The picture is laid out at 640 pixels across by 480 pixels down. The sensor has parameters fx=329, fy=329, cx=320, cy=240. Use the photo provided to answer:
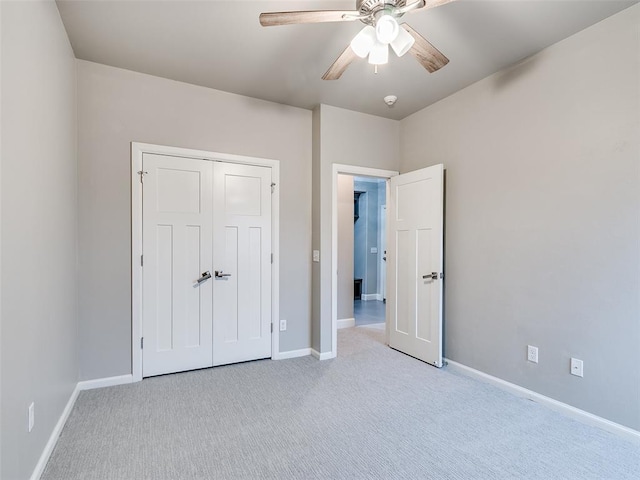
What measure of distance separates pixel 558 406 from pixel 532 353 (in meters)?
0.38

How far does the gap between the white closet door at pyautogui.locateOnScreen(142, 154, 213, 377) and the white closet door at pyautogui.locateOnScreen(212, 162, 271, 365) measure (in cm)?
9

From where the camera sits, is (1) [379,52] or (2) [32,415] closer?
(2) [32,415]

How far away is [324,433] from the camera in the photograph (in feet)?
6.97

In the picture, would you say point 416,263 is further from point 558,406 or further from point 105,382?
point 105,382

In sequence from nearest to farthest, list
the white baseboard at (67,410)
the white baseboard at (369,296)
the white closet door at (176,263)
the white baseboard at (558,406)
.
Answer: the white baseboard at (67,410) → the white baseboard at (558,406) → the white closet door at (176,263) → the white baseboard at (369,296)

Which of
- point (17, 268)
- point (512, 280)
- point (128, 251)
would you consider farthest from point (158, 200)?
point (512, 280)

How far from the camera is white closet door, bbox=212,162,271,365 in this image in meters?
3.23

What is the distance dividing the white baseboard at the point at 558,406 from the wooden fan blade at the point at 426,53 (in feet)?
8.27

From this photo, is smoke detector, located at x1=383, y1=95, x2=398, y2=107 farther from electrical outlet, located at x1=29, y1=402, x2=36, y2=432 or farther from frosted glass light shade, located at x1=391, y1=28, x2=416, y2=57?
electrical outlet, located at x1=29, y1=402, x2=36, y2=432

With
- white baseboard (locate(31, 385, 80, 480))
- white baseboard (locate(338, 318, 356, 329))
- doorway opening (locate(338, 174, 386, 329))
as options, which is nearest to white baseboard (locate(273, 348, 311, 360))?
white baseboard (locate(338, 318, 356, 329))

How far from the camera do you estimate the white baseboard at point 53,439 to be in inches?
67.0

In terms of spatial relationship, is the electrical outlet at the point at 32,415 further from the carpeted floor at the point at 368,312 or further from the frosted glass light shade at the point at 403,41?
the carpeted floor at the point at 368,312

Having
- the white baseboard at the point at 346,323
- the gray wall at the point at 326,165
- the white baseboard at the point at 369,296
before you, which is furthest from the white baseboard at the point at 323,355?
the white baseboard at the point at 369,296

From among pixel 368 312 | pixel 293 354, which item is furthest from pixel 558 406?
pixel 368 312
